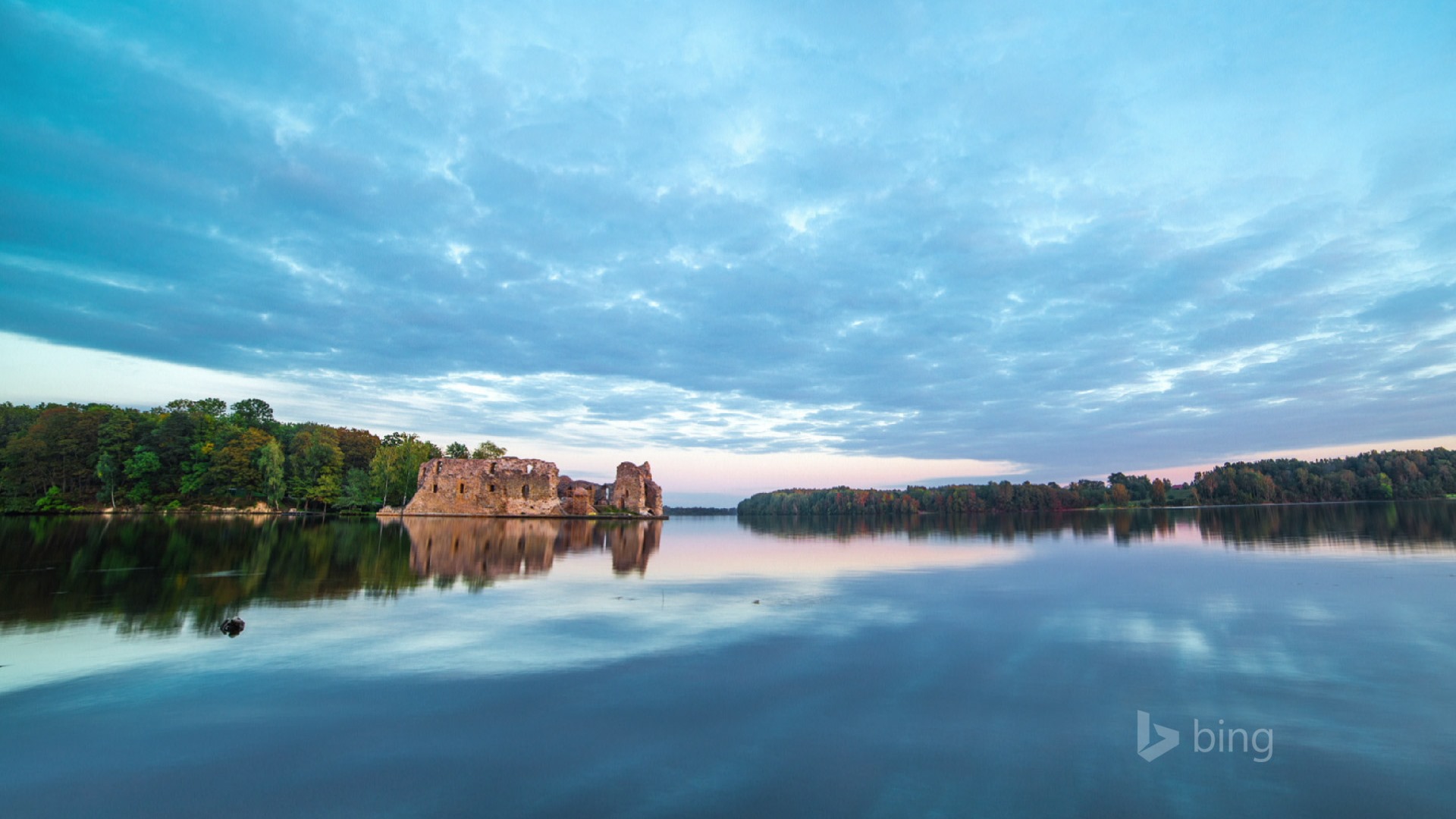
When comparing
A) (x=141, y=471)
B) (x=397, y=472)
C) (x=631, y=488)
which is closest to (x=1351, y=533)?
(x=631, y=488)

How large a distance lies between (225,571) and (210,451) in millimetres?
62820

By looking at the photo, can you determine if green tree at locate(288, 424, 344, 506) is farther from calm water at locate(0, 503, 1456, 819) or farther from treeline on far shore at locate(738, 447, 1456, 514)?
treeline on far shore at locate(738, 447, 1456, 514)

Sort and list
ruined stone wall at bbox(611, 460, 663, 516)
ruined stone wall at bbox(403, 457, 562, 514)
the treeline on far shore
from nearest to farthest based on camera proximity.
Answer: ruined stone wall at bbox(403, 457, 562, 514) < ruined stone wall at bbox(611, 460, 663, 516) < the treeline on far shore

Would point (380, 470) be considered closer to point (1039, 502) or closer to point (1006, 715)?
point (1006, 715)

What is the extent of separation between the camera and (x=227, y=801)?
176 inches

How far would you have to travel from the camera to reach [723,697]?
6914mm

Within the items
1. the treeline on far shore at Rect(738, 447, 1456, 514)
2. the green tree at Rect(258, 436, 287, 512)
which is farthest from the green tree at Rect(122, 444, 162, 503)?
the treeline on far shore at Rect(738, 447, 1456, 514)

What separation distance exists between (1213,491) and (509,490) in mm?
120980

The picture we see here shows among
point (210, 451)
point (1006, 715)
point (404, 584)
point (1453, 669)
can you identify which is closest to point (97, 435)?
point (210, 451)

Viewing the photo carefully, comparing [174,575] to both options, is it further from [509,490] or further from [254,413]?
[254,413]

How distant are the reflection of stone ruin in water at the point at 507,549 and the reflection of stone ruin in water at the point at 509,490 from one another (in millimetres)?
22294

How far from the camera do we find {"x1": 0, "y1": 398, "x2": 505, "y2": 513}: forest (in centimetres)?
5791

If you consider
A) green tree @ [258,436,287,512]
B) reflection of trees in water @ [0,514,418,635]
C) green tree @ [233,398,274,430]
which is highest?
green tree @ [233,398,274,430]

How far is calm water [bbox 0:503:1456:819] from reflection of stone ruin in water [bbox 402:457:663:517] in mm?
50842
